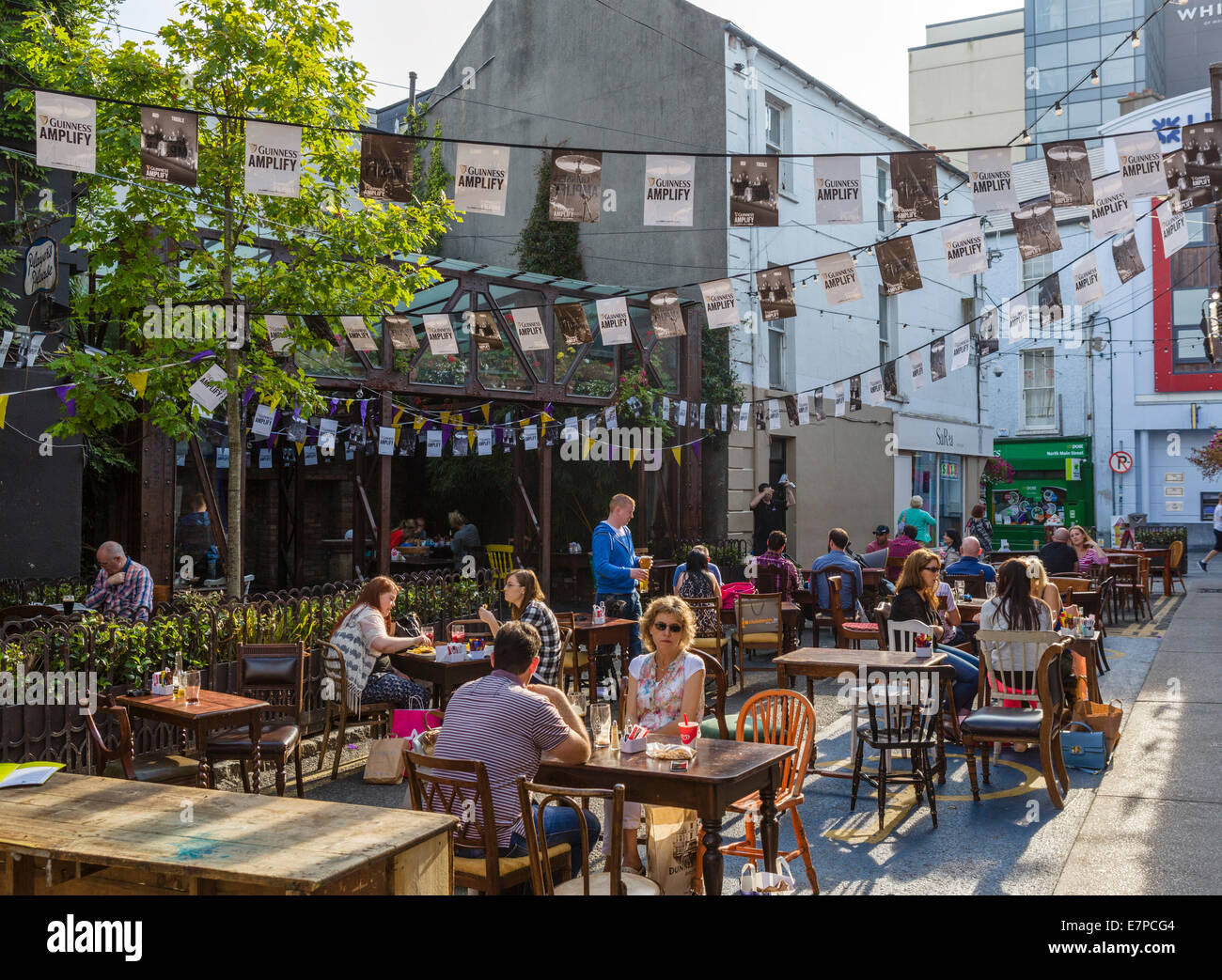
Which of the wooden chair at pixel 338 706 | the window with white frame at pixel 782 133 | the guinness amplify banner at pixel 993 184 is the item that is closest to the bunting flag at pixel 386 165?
the wooden chair at pixel 338 706

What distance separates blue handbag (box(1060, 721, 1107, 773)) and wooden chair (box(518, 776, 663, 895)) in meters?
4.57

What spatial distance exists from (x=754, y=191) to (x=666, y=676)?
4582 mm

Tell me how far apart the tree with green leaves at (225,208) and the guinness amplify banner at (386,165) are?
1.06 metres

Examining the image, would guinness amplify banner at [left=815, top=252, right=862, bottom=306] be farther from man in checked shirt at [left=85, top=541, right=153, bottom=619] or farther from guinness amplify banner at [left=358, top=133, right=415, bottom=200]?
man in checked shirt at [left=85, top=541, right=153, bottom=619]

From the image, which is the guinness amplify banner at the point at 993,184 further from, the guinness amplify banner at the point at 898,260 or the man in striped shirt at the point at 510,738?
the man in striped shirt at the point at 510,738

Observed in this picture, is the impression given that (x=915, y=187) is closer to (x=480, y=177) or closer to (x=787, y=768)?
(x=480, y=177)

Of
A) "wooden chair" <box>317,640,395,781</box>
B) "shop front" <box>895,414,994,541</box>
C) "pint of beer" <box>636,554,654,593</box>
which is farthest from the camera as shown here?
"shop front" <box>895,414,994,541</box>

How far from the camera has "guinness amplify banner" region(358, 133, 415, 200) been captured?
26.0ft

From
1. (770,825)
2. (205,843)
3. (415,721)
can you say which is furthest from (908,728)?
(205,843)

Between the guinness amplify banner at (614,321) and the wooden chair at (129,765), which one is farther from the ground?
the guinness amplify banner at (614,321)

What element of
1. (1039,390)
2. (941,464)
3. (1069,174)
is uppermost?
(1039,390)

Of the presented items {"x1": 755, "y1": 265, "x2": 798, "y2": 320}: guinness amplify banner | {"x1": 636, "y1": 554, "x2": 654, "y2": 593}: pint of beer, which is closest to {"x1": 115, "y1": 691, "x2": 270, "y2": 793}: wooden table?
{"x1": 636, "y1": 554, "x2": 654, "y2": 593}: pint of beer

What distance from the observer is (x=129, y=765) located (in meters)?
5.99

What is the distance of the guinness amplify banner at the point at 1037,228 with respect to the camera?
9492 millimetres
